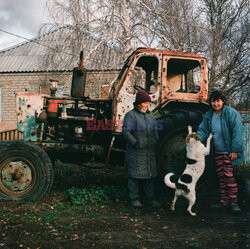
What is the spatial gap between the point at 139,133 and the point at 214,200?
170cm

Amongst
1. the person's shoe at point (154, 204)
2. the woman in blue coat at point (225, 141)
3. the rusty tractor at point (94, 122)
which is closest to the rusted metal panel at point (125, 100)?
the rusty tractor at point (94, 122)

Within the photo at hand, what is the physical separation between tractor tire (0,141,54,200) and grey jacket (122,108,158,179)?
124cm

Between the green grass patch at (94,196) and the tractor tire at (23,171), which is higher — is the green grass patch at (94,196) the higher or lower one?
the lower one

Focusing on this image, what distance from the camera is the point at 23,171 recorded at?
167 inches

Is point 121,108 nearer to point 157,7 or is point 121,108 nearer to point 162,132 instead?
point 162,132

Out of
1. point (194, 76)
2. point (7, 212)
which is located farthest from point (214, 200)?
point (194, 76)

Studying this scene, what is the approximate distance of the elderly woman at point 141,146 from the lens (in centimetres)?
403

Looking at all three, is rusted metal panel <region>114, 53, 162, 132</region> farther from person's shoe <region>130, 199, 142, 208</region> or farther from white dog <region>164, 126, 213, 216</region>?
person's shoe <region>130, 199, 142, 208</region>

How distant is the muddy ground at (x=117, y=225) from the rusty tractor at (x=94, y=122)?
0.39 metres

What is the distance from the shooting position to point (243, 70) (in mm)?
8539

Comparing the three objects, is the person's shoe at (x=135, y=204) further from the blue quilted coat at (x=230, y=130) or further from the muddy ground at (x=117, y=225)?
the blue quilted coat at (x=230, y=130)

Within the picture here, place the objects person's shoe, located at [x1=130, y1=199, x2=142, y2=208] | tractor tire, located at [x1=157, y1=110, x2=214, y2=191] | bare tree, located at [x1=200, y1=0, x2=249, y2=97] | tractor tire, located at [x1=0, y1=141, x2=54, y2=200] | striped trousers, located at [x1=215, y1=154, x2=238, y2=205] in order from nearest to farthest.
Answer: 1. striped trousers, located at [x1=215, y1=154, x2=238, y2=205]
2. person's shoe, located at [x1=130, y1=199, x2=142, y2=208]
3. tractor tire, located at [x1=0, y1=141, x2=54, y2=200]
4. tractor tire, located at [x1=157, y1=110, x2=214, y2=191]
5. bare tree, located at [x1=200, y1=0, x2=249, y2=97]

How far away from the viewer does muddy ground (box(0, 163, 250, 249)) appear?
111 inches

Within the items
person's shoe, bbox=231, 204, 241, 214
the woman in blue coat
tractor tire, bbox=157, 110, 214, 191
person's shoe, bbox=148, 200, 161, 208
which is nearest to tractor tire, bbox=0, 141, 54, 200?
person's shoe, bbox=148, 200, 161, 208
